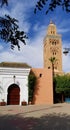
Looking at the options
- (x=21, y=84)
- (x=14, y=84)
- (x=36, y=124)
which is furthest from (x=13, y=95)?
(x=36, y=124)

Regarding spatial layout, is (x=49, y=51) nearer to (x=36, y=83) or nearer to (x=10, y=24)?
(x=36, y=83)

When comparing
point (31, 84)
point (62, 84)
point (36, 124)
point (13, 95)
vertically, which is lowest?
point (36, 124)

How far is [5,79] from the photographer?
36062 mm

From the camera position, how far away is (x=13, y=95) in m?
36.2

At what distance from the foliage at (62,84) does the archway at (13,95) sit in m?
6.58

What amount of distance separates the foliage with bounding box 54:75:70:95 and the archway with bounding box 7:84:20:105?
6.58 metres

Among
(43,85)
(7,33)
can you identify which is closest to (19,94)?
(43,85)

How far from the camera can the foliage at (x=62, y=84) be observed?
4012cm

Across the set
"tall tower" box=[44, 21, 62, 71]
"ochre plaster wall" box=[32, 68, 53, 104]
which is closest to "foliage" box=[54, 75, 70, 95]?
"ochre plaster wall" box=[32, 68, 53, 104]

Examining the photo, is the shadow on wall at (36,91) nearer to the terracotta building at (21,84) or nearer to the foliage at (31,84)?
the terracotta building at (21,84)

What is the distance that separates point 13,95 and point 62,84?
316 inches

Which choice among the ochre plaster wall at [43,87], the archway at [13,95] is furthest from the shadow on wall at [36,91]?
the archway at [13,95]

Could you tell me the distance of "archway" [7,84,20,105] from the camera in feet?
118

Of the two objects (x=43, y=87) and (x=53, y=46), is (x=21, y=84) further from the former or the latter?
(x=53, y=46)
